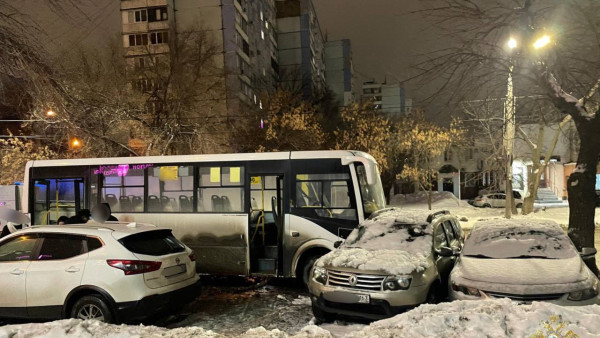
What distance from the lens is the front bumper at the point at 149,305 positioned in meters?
5.75

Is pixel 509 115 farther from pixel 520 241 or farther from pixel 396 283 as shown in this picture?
pixel 396 283

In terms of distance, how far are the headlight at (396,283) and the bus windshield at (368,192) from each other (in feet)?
8.50

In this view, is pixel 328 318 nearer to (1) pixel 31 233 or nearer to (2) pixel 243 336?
(2) pixel 243 336

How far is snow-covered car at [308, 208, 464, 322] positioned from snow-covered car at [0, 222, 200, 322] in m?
2.37

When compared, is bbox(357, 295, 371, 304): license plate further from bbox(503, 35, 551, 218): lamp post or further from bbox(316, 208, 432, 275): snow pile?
bbox(503, 35, 551, 218): lamp post

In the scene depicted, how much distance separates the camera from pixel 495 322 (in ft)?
13.6

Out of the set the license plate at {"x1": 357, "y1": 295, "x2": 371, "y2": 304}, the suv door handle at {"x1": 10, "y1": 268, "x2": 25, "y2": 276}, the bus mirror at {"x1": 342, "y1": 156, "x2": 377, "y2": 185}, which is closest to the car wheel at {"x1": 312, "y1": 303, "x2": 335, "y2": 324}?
the license plate at {"x1": 357, "y1": 295, "x2": 371, "y2": 304}

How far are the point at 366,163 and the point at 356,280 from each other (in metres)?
3.07

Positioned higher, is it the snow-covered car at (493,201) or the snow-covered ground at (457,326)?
the snow-covered ground at (457,326)

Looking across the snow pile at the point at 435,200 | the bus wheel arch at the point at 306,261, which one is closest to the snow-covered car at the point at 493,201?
the snow pile at the point at 435,200

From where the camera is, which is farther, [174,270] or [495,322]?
[174,270]

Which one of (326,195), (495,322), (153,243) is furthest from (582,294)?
(153,243)

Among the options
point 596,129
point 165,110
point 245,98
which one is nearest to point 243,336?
point 596,129

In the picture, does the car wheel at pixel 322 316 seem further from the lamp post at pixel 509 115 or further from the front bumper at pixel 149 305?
the lamp post at pixel 509 115
